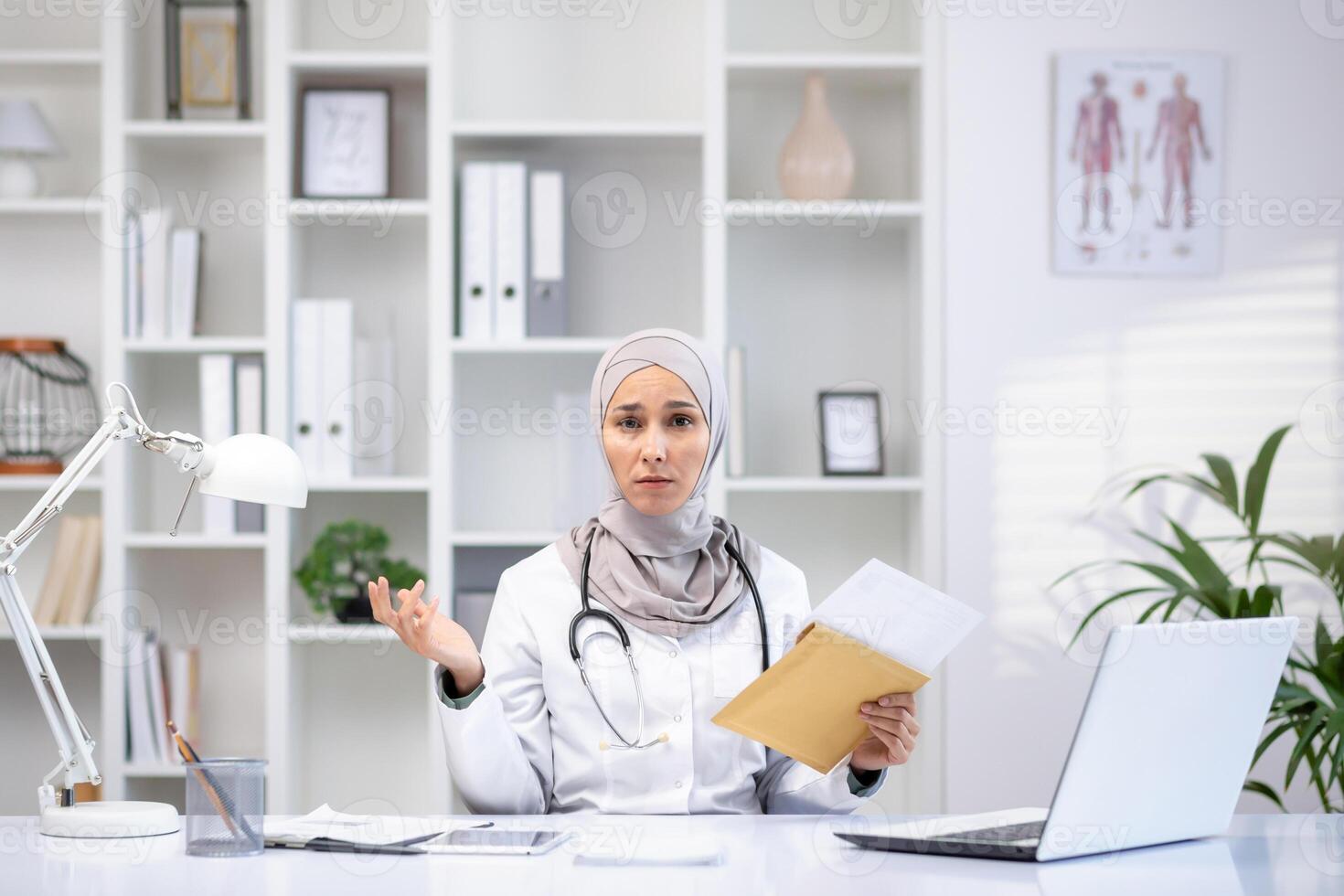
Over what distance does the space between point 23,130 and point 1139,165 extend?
2.43 metres

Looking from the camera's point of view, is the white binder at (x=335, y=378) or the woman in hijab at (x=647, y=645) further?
the white binder at (x=335, y=378)

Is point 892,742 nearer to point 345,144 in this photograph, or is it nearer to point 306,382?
point 306,382

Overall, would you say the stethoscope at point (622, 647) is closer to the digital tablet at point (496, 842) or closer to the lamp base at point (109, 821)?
the digital tablet at point (496, 842)

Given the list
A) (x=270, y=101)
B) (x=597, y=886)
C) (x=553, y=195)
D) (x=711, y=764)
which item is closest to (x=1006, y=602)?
(x=711, y=764)

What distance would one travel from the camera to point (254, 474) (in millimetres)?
1330

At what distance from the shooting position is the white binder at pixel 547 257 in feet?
8.77

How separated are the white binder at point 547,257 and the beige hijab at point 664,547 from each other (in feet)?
2.96

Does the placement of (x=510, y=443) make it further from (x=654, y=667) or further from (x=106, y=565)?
(x=654, y=667)

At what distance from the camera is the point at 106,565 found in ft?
8.69

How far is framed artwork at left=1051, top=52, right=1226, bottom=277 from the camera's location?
2.63 meters

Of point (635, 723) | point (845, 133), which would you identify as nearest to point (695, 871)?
point (635, 723)

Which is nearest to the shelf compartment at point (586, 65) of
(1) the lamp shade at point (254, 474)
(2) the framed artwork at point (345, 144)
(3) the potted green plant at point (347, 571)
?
(2) the framed artwork at point (345, 144)

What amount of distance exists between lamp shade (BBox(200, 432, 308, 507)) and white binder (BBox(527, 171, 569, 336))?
138 centimetres

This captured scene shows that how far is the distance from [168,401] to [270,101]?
75 centimetres
